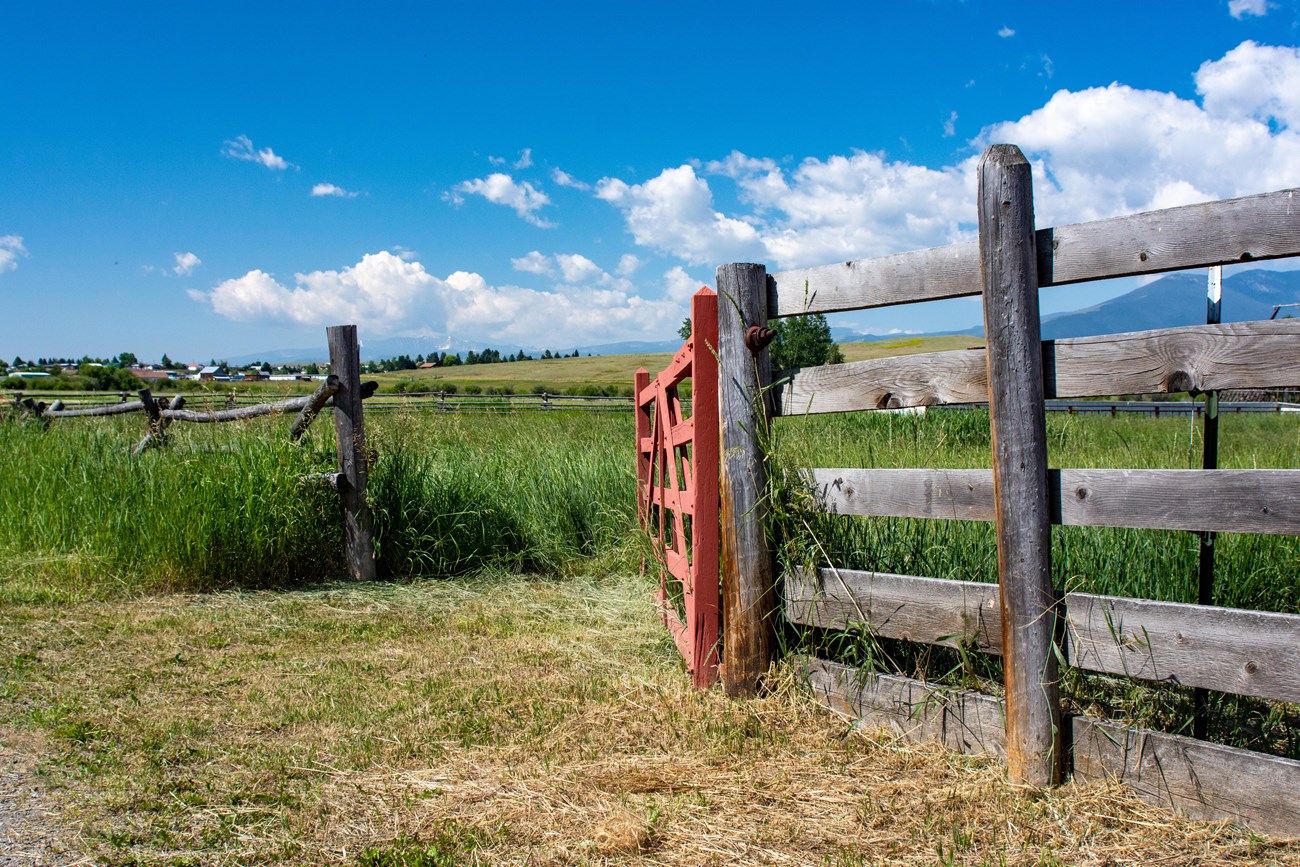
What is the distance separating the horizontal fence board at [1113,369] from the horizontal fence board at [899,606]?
0.68 metres

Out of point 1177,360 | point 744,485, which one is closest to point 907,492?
point 744,485

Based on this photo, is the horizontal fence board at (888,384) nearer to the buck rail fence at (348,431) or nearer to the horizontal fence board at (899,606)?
the horizontal fence board at (899,606)

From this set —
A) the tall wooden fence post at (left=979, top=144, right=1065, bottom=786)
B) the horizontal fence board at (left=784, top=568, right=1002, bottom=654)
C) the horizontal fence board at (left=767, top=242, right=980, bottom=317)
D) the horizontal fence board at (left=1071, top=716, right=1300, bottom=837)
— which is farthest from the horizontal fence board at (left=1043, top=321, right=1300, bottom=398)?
the horizontal fence board at (left=1071, top=716, right=1300, bottom=837)

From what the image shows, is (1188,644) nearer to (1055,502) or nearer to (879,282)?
(1055,502)

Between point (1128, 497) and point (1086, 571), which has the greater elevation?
point (1128, 497)

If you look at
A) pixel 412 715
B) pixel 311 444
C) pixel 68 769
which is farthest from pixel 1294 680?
pixel 311 444

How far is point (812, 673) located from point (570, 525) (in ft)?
14.1

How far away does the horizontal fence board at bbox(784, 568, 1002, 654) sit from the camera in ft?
10.3

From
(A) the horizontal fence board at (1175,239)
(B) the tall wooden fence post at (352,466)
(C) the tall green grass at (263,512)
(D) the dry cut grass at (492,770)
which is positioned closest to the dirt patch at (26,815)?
(D) the dry cut grass at (492,770)

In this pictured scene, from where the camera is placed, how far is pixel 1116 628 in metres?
2.80

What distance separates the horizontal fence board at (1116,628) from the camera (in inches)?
99.9

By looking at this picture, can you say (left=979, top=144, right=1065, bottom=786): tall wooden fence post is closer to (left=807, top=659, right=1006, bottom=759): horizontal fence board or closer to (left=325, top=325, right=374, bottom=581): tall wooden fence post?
(left=807, top=659, right=1006, bottom=759): horizontal fence board

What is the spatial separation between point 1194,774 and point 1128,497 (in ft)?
2.84

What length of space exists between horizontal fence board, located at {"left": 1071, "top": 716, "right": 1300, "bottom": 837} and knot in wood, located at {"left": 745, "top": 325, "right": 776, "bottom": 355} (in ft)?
6.06
